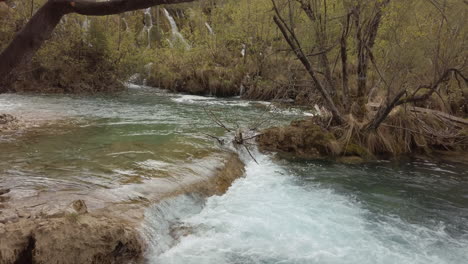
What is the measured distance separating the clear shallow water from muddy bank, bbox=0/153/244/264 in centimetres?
35

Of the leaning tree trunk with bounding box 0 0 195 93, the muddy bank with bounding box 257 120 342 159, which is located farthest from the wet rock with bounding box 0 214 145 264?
the muddy bank with bounding box 257 120 342 159

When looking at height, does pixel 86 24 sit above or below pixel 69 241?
above

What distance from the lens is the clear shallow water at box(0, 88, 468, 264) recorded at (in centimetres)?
561

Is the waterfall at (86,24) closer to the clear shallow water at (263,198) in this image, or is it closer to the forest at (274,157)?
the forest at (274,157)

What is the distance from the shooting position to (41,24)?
5367 millimetres

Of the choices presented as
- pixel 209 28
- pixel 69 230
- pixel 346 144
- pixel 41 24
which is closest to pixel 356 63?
pixel 346 144

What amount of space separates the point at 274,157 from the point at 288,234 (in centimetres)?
482

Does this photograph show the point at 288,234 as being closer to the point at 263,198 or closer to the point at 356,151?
the point at 263,198

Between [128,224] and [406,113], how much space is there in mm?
9822

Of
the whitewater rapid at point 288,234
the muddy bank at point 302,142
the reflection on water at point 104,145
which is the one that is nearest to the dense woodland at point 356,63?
the muddy bank at point 302,142

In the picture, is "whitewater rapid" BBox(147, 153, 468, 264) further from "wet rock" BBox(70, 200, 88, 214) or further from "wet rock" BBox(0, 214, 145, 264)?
"wet rock" BBox(70, 200, 88, 214)

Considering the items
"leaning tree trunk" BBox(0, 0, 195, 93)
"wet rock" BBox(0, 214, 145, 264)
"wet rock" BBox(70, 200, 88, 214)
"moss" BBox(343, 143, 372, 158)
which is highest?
"leaning tree trunk" BBox(0, 0, 195, 93)

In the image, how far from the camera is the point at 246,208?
23.3 feet

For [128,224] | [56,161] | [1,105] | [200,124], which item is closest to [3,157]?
[56,161]
